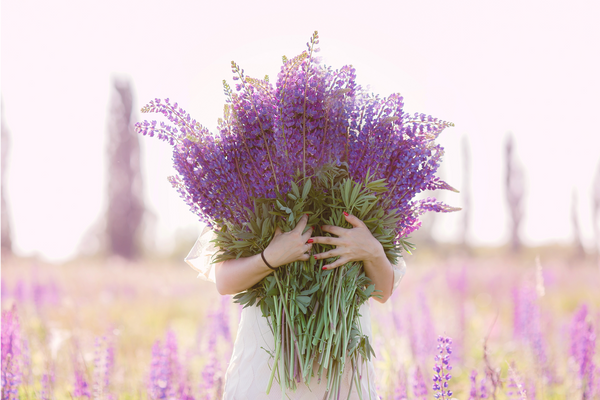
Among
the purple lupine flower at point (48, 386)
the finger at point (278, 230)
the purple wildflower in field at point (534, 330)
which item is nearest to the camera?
the finger at point (278, 230)

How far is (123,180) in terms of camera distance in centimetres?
1708

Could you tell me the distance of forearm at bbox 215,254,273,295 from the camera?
1.59m

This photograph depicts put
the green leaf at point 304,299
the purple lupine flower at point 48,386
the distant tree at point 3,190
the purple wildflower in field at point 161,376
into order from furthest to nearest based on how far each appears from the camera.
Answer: the distant tree at point 3,190 < the purple lupine flower at point 48,386 < the purple wildflower in field at point 161,376 < the green leaf at point 304,299

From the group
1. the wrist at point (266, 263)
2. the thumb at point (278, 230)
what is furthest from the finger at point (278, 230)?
the wrist at point (266, 263)

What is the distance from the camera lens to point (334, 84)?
5.22ft

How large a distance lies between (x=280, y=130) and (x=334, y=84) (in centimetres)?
28

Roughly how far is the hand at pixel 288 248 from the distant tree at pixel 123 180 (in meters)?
16.8

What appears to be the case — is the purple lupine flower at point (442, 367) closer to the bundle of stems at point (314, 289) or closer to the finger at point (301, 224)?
the bundle of stems at point (314, 289)

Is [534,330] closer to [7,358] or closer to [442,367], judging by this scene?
[442,367]

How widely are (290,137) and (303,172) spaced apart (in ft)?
0.45

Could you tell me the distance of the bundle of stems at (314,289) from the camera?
1.54 m

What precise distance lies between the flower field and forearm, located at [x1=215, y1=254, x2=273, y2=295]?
0.87m

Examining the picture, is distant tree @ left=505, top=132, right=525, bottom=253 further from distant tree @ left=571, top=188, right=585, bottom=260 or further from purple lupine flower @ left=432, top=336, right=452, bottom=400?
purple lupine flower @ left=432, top=336, right=452, bottom=400

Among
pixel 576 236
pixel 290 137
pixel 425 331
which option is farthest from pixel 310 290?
pixel 576 236
